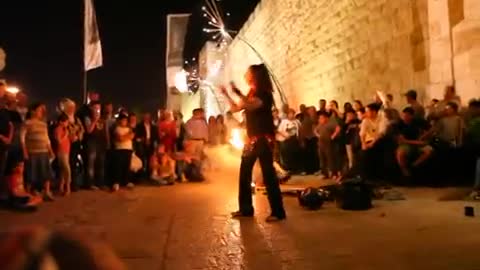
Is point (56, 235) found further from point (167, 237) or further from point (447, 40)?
point (447, 40)

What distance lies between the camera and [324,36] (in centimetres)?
1794

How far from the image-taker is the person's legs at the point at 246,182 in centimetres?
668

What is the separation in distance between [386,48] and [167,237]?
8.46 metres

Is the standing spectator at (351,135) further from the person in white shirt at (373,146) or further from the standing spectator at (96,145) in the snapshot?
the standing spectator at (96,145)

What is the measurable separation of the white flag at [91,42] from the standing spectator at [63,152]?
492 centimetres

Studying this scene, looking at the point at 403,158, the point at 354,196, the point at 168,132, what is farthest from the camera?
the point at 168,132

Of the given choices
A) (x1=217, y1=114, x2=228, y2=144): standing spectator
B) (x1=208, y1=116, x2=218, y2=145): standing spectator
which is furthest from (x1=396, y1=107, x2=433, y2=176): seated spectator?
(x1=217, y1=114, x2=228, y2=144): standing spectator

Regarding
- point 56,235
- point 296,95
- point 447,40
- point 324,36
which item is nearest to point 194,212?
point 447,40

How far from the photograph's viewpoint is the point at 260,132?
669 centimetres

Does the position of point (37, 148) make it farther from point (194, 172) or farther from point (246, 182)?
point (246, 182)

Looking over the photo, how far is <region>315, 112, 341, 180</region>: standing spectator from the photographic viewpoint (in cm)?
1194

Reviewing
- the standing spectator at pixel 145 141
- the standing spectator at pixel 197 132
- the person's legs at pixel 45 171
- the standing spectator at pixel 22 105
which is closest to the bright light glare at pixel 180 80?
the standing spectator at pixel 197 132

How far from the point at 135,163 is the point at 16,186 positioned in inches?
129

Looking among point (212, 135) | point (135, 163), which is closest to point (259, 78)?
point (135, 163)
